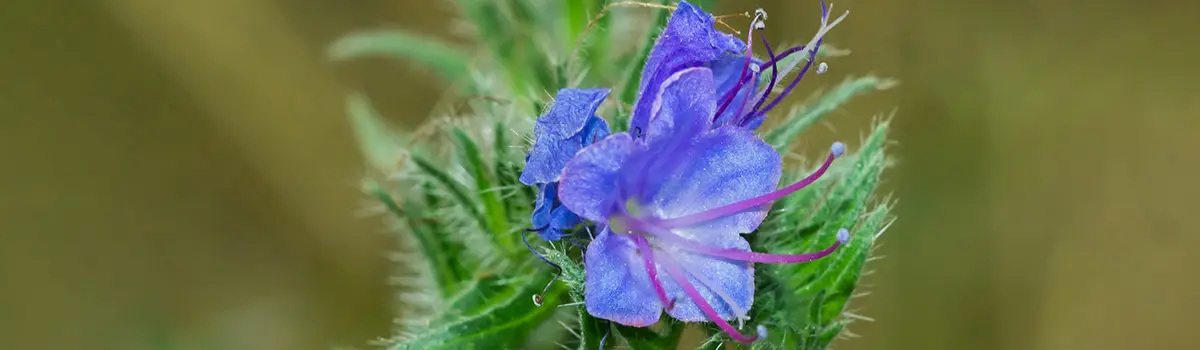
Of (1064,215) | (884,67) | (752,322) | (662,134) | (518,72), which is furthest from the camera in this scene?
(1064,215)

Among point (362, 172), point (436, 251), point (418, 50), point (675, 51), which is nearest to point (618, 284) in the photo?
point (675, 51)

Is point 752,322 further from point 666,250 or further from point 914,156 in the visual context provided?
point 914,156

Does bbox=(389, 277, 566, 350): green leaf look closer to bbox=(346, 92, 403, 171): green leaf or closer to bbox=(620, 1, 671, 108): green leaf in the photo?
bbox=(620, 1, 671, 108): green leaf

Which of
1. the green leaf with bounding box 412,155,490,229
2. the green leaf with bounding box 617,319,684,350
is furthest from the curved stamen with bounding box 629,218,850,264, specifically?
the green leaf with bounding box 412,155,490,229

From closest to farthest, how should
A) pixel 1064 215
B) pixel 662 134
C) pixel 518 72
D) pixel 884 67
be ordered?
pixel 662 134 → pixel 518 72 → pixel 884 67 → pixel 1064 215

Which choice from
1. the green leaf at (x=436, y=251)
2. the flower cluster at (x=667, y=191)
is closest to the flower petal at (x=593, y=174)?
the flower cluster at (x=667, y=191)

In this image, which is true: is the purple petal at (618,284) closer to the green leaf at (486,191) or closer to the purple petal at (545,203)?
the purple petal at (545,203)

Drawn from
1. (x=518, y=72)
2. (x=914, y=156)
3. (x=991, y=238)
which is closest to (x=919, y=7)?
(x=914, y=156)
